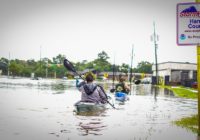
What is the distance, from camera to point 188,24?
9.88 m

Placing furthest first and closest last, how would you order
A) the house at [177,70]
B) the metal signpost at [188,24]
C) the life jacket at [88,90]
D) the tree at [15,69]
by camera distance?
the tree at [15,69] < the house at [177,70] < the life jacket at [88,90] < the metal signpost at [188,24]

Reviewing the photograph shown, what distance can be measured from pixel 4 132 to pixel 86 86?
5.85m

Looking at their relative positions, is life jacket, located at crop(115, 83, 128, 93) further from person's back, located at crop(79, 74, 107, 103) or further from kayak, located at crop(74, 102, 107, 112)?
kayak, located at crop(74, 102, 107, 112)

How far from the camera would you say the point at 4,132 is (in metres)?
10.1

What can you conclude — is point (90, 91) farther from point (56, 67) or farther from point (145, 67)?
point (145, 67)

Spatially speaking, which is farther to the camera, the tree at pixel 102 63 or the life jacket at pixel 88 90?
the tree at pixel 102 63

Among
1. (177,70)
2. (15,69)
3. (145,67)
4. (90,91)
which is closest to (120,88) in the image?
(90,91)

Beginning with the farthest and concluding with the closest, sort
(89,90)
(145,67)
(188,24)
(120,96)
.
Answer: (145,67), (120,96), (89,90), (188,24)

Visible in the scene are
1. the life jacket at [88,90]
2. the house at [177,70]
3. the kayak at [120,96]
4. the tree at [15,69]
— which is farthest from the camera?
the tree at [15,69]

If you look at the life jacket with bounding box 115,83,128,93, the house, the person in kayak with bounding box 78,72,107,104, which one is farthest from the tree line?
the person in kayak with bounding box 78,72,107,104

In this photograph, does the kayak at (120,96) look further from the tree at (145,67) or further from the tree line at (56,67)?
the tree at (145,67)

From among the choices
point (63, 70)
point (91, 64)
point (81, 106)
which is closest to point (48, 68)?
point (63, 70)

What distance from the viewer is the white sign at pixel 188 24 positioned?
9.82 meters

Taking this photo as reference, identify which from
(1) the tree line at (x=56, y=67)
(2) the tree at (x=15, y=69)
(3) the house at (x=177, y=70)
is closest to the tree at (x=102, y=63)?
(1) the tree line at (x=56, y=67)
